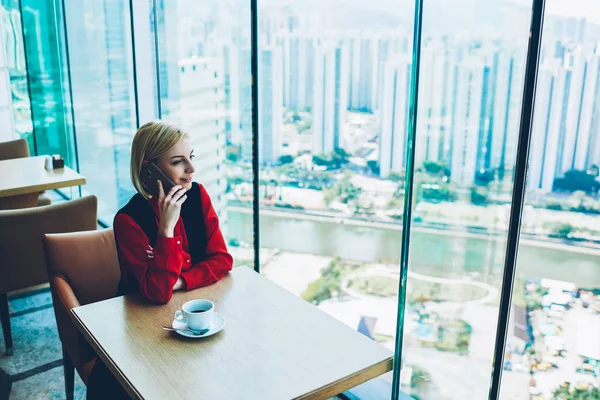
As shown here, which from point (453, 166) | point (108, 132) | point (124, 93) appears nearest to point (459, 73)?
point (453, 166)

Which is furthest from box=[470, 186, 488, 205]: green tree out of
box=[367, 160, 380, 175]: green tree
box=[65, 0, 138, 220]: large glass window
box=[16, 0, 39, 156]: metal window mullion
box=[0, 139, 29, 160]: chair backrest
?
box=[16, 0, 39, 156]: metal window mullion

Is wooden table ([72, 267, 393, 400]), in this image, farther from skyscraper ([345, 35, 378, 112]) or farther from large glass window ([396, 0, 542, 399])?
skyscraper ([345, 35, 378, 112])

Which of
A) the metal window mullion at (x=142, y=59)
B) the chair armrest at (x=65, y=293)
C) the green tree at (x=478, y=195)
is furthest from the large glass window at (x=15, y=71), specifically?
the green tree at (x=478, y=195)

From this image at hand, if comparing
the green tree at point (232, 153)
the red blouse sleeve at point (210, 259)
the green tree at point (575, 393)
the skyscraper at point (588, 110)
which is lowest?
the green tree at point (575, 393)

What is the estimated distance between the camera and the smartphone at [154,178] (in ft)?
5.84

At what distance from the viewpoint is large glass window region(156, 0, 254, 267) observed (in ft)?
9.18

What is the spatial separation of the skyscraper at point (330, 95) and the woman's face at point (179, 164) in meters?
1.04

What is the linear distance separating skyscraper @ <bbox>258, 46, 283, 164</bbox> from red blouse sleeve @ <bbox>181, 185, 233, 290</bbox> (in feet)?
2.43

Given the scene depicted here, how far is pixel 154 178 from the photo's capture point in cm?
179

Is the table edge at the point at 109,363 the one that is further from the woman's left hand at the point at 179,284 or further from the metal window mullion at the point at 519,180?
the metal window mullion at the point at 519,180

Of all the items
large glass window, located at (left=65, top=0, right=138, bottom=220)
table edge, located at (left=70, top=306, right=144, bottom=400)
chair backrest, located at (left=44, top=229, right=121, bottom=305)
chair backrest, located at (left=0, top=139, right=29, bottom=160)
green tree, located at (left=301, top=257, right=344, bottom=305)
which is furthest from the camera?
large glass window, located at (left=65, top=0, right=138, bottom=220)

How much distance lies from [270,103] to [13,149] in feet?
8.01

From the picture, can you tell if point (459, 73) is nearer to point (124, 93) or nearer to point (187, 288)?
point (187, 288)

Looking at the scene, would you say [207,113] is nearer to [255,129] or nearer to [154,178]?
[255,129]
